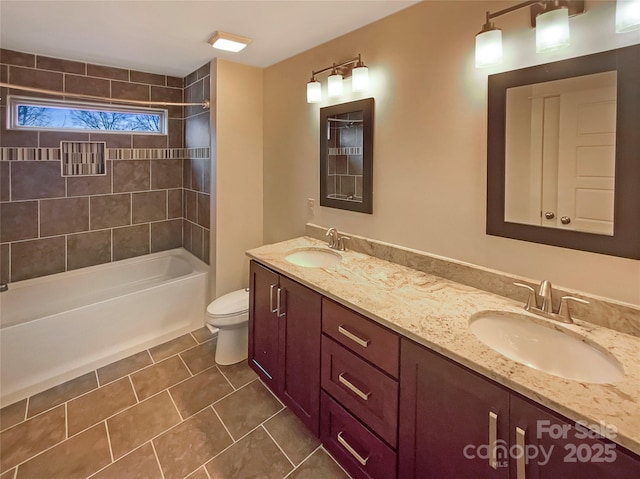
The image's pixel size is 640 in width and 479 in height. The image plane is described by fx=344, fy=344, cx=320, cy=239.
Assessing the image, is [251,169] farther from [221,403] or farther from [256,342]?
[221,403]

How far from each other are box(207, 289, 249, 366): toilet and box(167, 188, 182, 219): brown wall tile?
1330 millimetres

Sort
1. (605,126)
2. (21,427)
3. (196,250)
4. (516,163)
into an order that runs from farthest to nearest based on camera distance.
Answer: (196,250) < (21,427) < (516,163) < (605,126)

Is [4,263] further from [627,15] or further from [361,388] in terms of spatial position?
[627,15]

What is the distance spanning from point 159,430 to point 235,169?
1.92 metres

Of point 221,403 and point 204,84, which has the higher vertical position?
point 204,84

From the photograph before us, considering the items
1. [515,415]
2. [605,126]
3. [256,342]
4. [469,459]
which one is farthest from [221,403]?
[605,126]

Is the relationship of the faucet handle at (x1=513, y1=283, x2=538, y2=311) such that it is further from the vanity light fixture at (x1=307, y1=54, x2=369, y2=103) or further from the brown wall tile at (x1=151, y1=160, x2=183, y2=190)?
the brown wall tile at (x1=151, y1=160, x2=183, y2=190)

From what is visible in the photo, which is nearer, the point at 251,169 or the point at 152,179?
the point at 251,169

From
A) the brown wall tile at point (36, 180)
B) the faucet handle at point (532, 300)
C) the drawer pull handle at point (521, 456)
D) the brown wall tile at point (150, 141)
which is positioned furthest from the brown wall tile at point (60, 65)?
the drawer pull handle at point (521, 456)

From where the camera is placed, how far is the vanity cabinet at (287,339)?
170 centimetres

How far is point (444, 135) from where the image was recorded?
5.44ft

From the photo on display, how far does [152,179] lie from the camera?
10.7ft

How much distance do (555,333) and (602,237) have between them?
377 millimetres

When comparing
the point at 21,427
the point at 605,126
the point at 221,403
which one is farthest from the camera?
the point at 221,403
